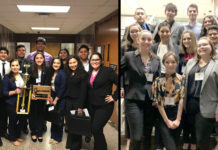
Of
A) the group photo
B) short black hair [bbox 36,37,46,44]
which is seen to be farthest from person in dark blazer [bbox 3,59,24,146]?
the group photo

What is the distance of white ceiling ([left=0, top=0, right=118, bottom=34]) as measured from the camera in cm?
230

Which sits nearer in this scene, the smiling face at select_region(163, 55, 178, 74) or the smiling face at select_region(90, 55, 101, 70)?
the smiling face at select_region(163, 55, 178, 74)

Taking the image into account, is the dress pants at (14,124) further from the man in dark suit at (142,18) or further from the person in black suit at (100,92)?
the man in dark suit at (142,18)

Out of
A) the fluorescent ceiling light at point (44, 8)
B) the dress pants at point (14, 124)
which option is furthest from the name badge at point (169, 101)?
the dress pants at point (14, 124)

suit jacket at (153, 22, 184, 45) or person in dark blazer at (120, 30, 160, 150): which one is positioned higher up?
suit jacket at (153, 22, 184, 45)

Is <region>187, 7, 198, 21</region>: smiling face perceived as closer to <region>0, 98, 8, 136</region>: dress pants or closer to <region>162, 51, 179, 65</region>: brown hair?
<region>162, 51, 179, 65</region>: brown hair

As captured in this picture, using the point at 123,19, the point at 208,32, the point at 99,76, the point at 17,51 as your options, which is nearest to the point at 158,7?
the point at 123,19

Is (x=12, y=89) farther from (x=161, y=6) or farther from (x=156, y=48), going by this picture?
(x=161, y=6)

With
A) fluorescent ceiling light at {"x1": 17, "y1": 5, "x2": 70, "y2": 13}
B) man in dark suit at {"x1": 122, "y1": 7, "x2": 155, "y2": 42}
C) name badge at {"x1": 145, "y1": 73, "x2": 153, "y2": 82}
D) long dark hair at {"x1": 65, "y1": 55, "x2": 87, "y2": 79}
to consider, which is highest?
fluorescent ceiling light at {"x1": 17, "y1": 5, "x2": 70, "y2": 13}

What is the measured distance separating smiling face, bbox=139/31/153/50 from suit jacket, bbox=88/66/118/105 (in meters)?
0.41

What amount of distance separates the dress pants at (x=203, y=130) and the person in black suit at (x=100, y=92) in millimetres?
878

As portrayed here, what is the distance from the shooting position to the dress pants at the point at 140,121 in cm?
228

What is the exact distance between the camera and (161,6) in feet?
7.45

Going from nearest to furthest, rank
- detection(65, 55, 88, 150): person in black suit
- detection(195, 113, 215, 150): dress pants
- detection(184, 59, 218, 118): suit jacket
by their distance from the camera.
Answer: detection(184, 59, 218, 118): suit jacket, detection(195, 113, 215, 150): dress pants, detection(65, 55, 88, 150): person in black suit
